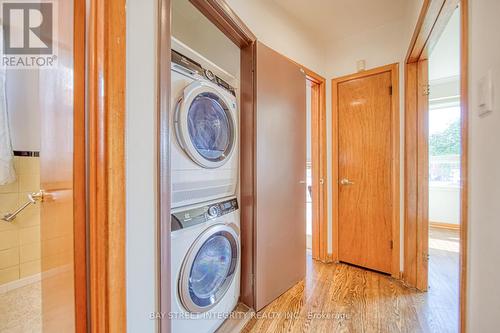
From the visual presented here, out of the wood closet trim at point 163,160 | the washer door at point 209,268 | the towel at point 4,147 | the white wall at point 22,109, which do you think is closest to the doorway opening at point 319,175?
the washer door at point 209,268

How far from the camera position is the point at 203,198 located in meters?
1.25

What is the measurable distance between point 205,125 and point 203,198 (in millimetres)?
433

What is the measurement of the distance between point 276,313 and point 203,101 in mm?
1573


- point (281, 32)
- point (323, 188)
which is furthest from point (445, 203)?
point (281, 32)

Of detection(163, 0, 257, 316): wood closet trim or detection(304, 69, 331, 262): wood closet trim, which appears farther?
detection(304, 69, 331, 262): wood closet trim

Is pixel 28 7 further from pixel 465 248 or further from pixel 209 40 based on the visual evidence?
pixel 465 248

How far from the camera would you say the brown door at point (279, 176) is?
1.59 meters

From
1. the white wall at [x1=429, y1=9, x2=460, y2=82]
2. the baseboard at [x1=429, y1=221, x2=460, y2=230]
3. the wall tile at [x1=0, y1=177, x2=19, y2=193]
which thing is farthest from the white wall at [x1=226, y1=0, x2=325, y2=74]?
the baseboard at [x1=429, y1=221, x2=460, y2=230]

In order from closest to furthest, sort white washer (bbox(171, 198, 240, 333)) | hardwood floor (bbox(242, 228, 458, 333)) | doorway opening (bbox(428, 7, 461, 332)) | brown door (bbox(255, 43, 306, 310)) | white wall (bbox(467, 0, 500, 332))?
white wall (bbox(467, 0, 500, 332)) < white washer (bbox(171, 198, 240, 333)) < hardwood floor (bbox(242, 228, 458, 333)) < brown door (bbox(255, 43, 306, 310)) < doorway opening (bbox(428, 7, 461, 332))

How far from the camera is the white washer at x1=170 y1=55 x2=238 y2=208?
3.51 feet

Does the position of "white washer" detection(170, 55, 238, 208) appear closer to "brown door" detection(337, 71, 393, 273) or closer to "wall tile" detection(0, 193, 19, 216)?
"brown door" detection(337, 71, 393, 273)

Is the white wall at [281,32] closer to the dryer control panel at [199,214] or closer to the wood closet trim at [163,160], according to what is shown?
the wood closet trim at [163,160]

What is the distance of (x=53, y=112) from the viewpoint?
2.64ft
